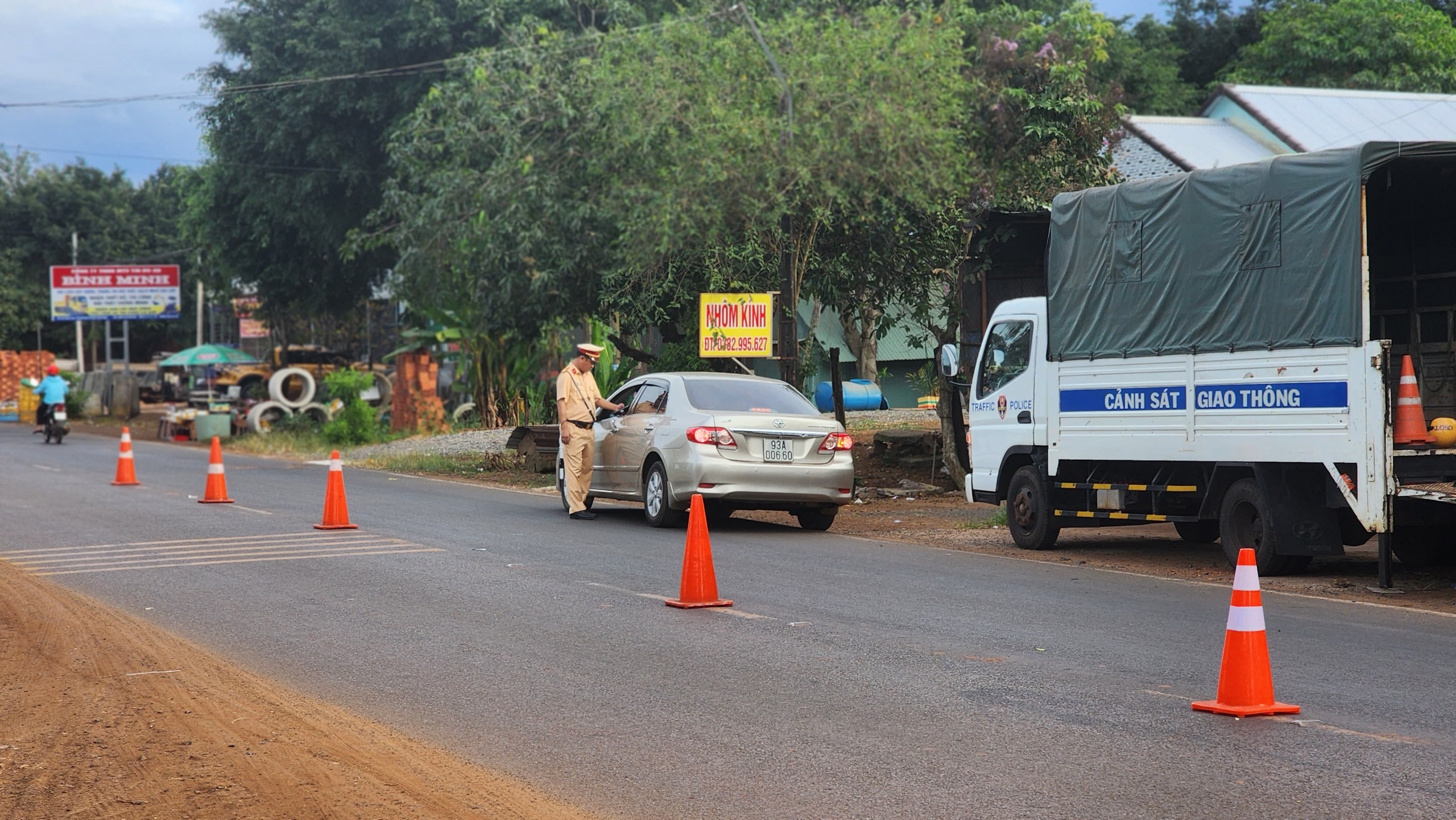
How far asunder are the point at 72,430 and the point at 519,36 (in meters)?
25.4

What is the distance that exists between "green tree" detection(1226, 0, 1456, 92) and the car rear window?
3471 cm

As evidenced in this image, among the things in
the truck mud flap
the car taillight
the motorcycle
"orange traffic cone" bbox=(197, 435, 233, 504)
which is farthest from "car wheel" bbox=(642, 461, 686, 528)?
the motorcycle

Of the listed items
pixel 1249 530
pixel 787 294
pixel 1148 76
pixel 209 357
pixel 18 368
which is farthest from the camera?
pixel 18 368

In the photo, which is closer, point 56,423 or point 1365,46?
point 56,423

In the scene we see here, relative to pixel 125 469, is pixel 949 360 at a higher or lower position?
higher

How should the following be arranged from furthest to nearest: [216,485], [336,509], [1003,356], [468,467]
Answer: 1. [468,467]
2. [216,485]
3. [336,509]
4. [1003,356]

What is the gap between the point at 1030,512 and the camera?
1461cm

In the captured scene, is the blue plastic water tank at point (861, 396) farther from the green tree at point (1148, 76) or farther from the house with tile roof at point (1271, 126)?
the green tree at point (1148, 76)

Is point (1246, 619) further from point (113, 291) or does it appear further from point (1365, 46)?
point (113, 291)

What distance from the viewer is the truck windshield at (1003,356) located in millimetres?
14781

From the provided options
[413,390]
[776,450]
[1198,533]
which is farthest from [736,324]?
[413,390]

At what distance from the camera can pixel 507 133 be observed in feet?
78.5

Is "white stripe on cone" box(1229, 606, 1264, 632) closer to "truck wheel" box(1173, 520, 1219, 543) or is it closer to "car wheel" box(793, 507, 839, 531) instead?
"truck wheel" box(1173, 520, 1219, 543)

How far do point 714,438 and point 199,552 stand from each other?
4.99 m
